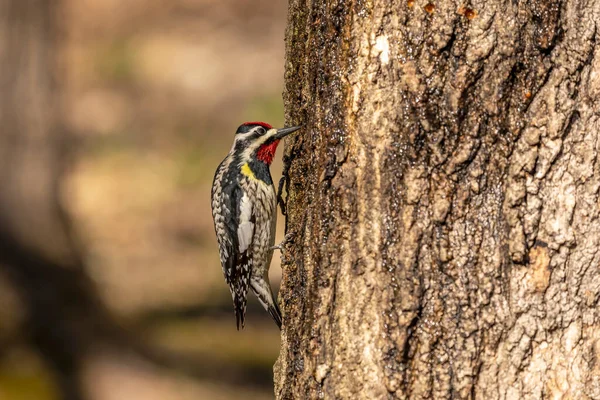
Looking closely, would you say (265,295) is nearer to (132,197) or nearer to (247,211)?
(247,211)

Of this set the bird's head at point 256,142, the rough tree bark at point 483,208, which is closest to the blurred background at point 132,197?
the bird's head at point 256,142

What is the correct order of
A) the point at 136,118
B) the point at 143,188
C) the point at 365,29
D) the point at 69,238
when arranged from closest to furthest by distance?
the point at 365,29
the point at 69,238
the point at 143,188
the point at 136,118

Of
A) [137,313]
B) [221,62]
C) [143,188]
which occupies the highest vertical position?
[221,62]

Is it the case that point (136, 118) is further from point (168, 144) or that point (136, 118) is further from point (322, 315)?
point (322, 315)

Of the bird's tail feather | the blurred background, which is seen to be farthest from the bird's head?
the blurred background

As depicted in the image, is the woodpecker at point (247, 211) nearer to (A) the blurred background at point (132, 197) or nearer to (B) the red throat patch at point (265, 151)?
(B) the red throat patch at point (265, 151)

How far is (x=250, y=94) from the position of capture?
993 cm

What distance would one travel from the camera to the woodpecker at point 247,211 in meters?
4.38

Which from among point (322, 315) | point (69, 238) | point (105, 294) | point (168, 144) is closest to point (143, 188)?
point (168, 144)

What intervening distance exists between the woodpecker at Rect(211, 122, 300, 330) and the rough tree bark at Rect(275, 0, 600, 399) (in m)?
1.91

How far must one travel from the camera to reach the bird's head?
433 cm

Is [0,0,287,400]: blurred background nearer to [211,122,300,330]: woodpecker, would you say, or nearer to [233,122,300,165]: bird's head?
[211,122,300,330]: woodpecker

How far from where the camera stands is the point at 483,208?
7.79 feet

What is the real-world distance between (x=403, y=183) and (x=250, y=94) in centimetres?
768
